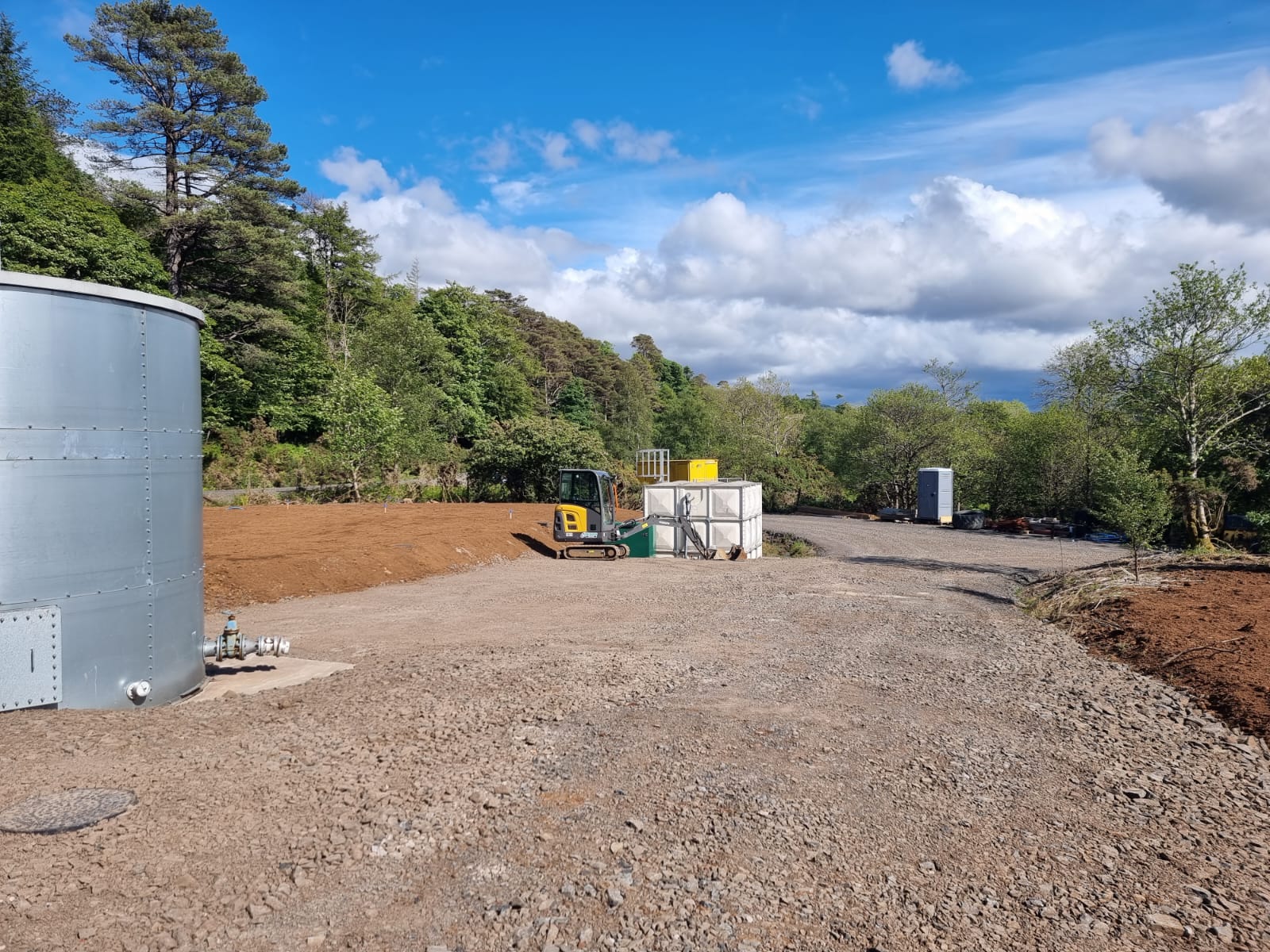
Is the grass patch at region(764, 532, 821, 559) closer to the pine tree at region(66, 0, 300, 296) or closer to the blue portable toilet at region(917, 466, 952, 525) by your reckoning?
the blue portable toilet at region(917, 466, 952, 525)

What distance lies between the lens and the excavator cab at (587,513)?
21.7m

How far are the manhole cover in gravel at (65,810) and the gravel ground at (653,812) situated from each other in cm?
11

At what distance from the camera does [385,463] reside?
33.6 meters

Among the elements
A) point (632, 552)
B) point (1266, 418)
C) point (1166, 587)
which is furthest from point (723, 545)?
point (1266, 418)

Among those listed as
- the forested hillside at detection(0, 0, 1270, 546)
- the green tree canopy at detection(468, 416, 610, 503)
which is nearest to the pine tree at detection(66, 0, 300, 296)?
the forested hillside at detection(0, 0, 1270, 546)

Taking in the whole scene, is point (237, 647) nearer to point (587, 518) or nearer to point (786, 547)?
point (587, 518)

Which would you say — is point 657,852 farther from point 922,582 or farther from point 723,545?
point 723,545

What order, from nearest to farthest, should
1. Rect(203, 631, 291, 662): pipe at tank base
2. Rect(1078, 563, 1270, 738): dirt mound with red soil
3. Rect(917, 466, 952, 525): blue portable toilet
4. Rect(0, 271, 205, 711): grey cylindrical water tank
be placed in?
Rect(0, 271, 205, 711): grey cylindrical water tank < Rect(1078, 563, 1270, 738): dirt mound with red soil < Rect(203, 631, 291, 662): pipe at tank base < Rect(917, 466, 952, 525): blue portable toilet

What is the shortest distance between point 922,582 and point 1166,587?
4.61 metres

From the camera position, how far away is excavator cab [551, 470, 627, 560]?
21.7 meters

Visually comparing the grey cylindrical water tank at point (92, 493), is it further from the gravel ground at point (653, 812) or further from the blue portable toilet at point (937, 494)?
the blue portable toilet at point (937, 494)

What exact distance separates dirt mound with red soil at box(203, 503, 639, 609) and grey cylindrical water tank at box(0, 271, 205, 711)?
4.18 m

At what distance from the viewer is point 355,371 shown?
37406mm

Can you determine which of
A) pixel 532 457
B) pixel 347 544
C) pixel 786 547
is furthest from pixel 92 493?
pixel 532 457
